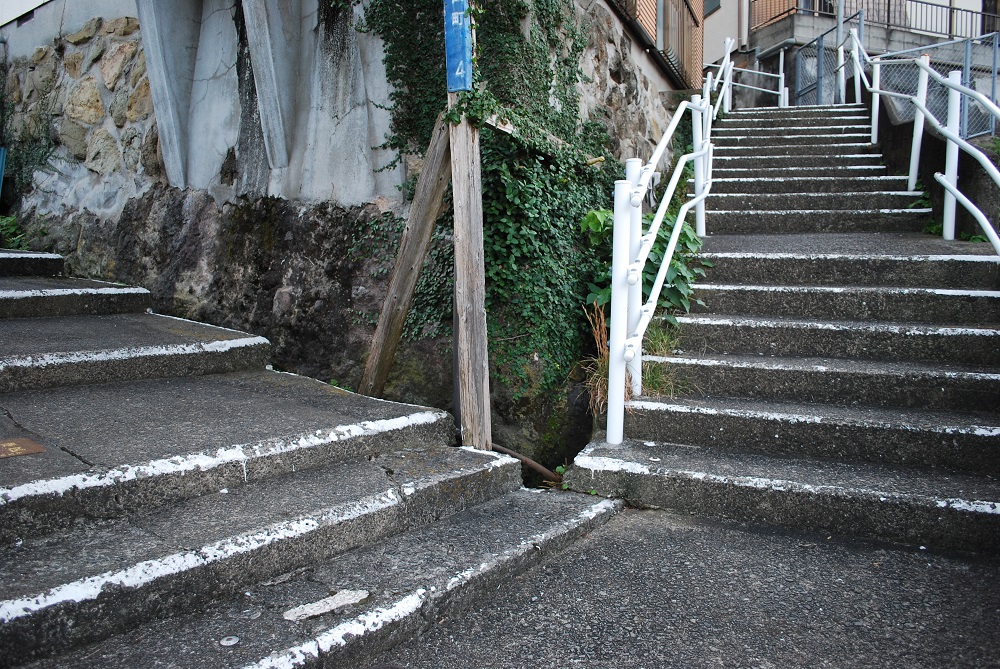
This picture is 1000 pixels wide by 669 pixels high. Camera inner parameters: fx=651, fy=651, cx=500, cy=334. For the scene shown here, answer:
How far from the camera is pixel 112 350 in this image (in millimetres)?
3098

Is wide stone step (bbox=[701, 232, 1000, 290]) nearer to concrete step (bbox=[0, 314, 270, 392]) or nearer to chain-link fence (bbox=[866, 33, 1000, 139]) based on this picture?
concrete step (bbox=[0, 314, 270, 392])

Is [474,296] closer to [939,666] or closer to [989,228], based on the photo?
[939,666]

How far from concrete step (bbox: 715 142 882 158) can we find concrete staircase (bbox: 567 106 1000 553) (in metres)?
2.20

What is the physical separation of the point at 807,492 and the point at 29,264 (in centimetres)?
515

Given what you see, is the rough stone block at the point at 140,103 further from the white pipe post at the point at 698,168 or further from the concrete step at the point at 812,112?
the concrete step at the point at 812,112

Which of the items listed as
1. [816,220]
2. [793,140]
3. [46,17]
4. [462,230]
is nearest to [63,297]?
[462,230]

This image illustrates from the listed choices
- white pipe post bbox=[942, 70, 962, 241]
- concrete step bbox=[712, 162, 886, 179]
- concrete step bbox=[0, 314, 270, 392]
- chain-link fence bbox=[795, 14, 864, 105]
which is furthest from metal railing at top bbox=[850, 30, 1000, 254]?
chain-link fence bbox=[795, 14, 864, 105]

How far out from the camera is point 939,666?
167cm

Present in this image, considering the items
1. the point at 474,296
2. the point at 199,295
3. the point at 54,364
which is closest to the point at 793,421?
the point at 474,296

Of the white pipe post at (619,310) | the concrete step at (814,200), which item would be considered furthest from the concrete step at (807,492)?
the concrete step at (814,200)

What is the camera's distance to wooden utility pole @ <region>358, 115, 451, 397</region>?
2959 mm

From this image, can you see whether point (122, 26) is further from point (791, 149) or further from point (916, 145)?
point (791, 149)

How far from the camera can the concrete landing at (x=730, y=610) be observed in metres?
1.73

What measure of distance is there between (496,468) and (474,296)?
758 mm
